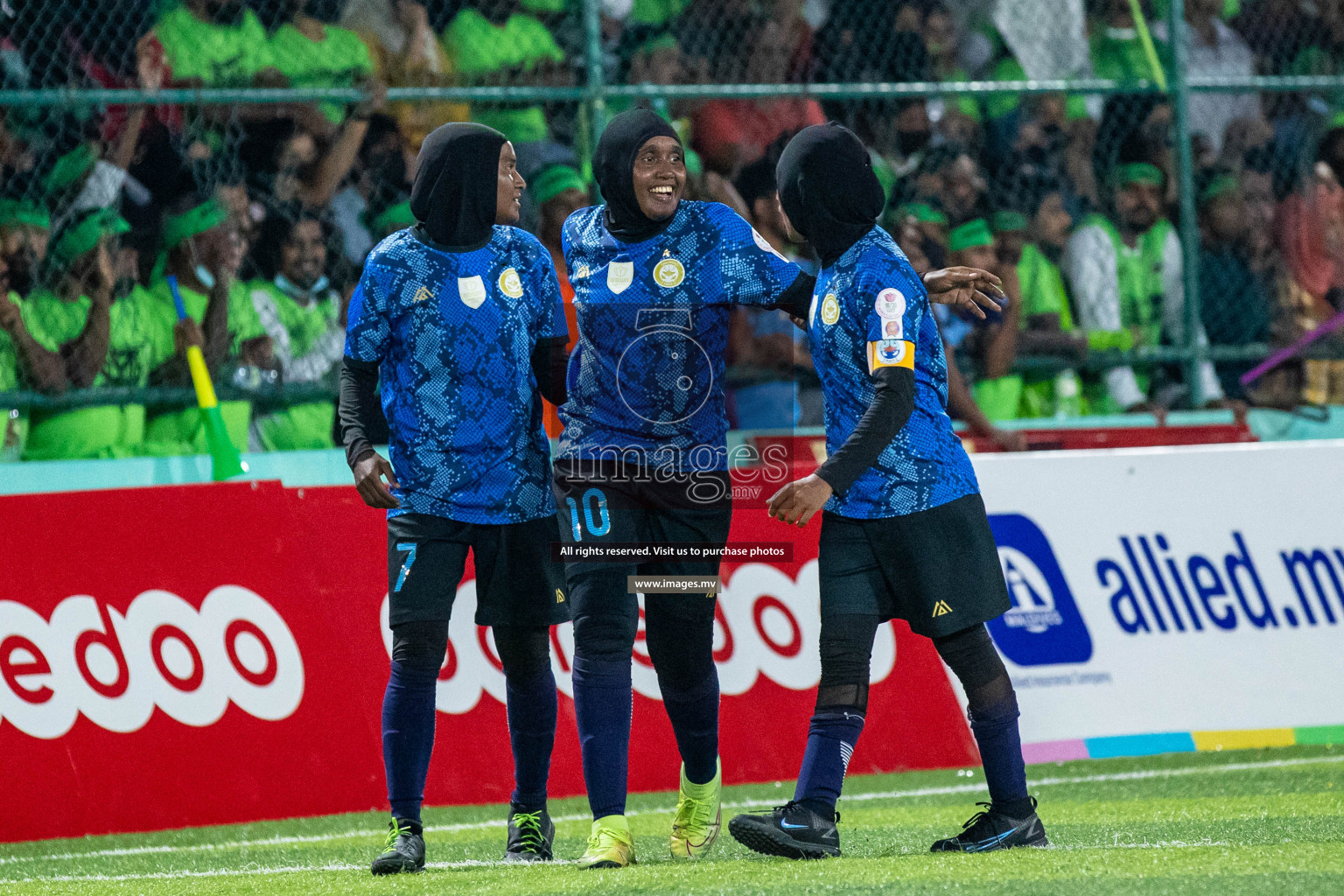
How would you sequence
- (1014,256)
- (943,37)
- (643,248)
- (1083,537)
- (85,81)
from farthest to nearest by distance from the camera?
1. (943,37)
2. (1014,256)
3. (85,81)
4. (1083,537)
5. (643,248)

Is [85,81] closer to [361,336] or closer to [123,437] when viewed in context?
[123,437]

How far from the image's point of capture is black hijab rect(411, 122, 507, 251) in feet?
14.4

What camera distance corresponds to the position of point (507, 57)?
8062mm

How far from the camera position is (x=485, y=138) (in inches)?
175

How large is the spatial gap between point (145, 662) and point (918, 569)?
118 inches

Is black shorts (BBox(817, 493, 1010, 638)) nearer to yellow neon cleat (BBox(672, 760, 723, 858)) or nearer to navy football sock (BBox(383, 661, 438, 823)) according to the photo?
yellow neon cleat (BBox(672, 760, 723, 858))

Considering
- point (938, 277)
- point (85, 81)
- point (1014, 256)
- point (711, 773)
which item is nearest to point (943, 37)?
point (1014, 256)

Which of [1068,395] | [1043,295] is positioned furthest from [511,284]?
[1043,295]

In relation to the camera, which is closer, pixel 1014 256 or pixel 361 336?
pixel 361 336

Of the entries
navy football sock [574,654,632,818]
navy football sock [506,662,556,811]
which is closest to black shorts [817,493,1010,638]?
navy football sock [574,654,632,818]

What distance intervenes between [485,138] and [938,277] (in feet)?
4.21

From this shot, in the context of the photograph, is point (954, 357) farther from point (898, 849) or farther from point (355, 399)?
point (355, 399)

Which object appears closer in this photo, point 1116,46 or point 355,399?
point 355,399

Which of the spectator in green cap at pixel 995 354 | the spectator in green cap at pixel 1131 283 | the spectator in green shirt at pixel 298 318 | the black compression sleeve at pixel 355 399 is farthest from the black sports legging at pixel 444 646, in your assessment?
the spectator in green cap at pixel 1131 283
